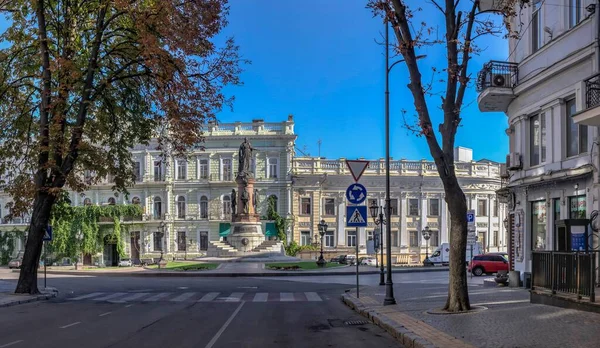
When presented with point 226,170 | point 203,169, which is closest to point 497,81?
point 226,170

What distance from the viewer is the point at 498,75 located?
71.9 ft

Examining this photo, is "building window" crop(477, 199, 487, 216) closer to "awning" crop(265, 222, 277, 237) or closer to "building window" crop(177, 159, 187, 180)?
"awning" crop(265, 222, 277, 237)

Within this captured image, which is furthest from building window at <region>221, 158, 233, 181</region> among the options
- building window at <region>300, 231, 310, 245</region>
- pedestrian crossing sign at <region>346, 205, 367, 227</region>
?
pedestrian crossing sign at <region>346, 205, 367, 227</region>

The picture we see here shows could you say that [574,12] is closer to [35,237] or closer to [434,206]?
[35,237]

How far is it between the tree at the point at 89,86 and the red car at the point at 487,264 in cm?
2649

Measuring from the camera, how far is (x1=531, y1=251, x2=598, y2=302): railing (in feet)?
39.0

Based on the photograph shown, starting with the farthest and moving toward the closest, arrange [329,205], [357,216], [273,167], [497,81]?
[273,167] < [329,205] < [497,81] < [357,216]

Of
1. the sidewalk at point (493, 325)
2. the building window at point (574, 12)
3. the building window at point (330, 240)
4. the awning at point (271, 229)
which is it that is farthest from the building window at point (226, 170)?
the sidewalk at point (493, 325)

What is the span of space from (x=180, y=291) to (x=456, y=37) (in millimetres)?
17278

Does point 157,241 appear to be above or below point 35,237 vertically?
below

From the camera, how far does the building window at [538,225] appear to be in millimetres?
20647

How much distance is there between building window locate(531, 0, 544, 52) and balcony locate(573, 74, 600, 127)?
15.9 feet

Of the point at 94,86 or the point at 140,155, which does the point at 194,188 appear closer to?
the point at 140,155

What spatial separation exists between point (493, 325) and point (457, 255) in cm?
280
